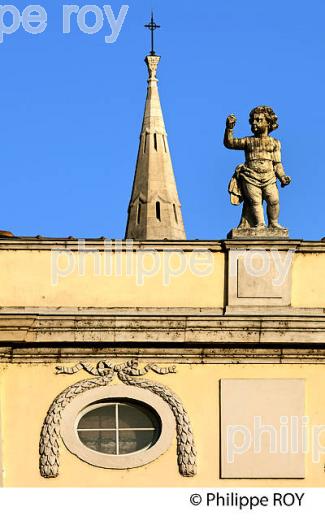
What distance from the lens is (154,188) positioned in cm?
6009

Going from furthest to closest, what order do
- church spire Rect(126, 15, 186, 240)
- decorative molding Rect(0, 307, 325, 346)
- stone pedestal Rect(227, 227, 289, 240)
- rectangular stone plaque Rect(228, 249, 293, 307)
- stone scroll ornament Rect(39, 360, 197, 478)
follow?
church spire Rect(126, 15, 186, 240), stone pedestal Rect(227, 227, 289, 240), rectangular stone plaque Rect(228, 249, 293, 307), decorative molding Rect(0, 307, 325, 346), stone scroll ornament Rect(39, 360, 197, 478)

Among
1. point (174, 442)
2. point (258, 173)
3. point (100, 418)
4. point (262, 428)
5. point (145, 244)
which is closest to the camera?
point (174, 442)

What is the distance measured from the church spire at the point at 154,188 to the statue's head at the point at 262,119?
32.0 meters

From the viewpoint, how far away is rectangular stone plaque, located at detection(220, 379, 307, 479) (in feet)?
75.6

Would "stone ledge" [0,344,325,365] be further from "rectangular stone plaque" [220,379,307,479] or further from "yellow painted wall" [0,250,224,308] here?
"yellow painted wall" [0,250,224,308]

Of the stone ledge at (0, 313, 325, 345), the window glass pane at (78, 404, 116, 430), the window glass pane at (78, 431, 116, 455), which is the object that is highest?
the stone ledge at (0, 313, 325, 345)

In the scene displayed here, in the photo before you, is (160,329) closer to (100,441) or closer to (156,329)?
(156,329)

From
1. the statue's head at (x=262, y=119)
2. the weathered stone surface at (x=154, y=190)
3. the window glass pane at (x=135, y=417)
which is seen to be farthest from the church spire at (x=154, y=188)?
the window glass pane at (x=135, y=417)

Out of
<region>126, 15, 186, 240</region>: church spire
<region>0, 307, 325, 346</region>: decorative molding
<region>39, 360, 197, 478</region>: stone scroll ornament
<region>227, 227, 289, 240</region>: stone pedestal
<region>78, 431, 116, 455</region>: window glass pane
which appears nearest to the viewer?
<region>39, 360, 197, 478</region>: stone scroll ornament

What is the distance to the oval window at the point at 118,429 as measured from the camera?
23188mm

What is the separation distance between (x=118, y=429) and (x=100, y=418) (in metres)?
0.30

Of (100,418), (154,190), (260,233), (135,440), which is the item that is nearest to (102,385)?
(100,418)

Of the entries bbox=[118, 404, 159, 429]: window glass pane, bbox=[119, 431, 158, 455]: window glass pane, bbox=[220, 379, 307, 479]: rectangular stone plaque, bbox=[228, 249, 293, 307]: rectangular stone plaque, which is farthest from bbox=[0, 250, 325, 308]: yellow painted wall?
bbox=[119, 431, 158, 455]: window glass pane

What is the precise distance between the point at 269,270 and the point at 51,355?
3332mm
